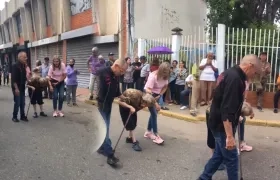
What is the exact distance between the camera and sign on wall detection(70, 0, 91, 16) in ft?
59.7

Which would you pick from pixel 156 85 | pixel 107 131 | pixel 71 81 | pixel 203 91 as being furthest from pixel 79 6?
pixel 107 131

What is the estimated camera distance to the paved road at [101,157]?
4754mm

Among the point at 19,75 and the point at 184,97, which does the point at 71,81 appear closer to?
the point at 19,75

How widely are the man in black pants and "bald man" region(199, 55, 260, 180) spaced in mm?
1749

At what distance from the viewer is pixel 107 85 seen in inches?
209

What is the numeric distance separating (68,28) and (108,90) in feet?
53.0

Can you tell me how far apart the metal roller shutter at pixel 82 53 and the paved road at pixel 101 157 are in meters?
9.73

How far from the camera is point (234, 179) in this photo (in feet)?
12.9

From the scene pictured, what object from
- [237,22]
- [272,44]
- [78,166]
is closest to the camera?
[78,166]

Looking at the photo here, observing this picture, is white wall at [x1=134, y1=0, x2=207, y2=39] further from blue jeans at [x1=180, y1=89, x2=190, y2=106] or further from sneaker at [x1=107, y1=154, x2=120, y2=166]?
sneaker at [x1=107, y1=154, x2=120, y2=166]

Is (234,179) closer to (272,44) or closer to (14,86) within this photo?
(14,86)

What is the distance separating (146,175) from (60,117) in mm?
4539

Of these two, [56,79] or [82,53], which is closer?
[56,79]

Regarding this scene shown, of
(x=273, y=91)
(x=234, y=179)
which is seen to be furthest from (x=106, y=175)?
(x=273, y=91)
